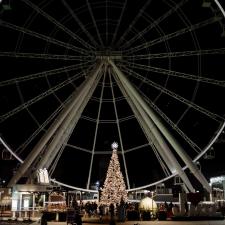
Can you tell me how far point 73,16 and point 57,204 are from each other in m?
12.2

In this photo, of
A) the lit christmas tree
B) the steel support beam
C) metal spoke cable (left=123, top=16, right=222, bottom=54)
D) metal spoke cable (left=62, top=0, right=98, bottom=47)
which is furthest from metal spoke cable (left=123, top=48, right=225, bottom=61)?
the lit christmas tree

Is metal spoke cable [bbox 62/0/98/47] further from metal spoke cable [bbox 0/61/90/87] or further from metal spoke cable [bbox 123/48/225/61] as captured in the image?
metal spoke cable [bbox 123/48/225/61]

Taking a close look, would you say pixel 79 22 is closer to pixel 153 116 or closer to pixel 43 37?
pixel 43 37

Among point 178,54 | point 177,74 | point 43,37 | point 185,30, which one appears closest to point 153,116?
point 177,74

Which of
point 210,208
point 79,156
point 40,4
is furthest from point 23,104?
point 79,156

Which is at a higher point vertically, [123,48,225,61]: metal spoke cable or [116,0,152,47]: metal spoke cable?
[116,0,152,47]: metal spoke cable

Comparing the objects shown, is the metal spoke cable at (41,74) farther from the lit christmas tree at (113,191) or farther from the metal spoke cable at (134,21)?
the lit christmas tree at (113,191)

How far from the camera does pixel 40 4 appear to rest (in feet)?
97.3

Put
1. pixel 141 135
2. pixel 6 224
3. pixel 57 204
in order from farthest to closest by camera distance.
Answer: pixel 141 135, pixel 57 204, pixel 6 224

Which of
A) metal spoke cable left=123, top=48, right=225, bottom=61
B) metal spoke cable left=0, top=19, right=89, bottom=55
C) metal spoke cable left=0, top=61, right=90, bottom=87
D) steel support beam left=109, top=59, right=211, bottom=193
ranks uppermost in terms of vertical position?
metal spoke cable left=0, top=19, right=89, bottom=55

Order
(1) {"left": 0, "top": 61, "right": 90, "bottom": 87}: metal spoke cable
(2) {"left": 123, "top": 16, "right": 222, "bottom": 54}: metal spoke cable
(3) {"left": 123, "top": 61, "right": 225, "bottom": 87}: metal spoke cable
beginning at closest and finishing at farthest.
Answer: (2) {"left": 123, "top": 16, "right": 222, "bottom": 54}: metal spoke cable → (1) {"left": 0, "top": 61, "right": 90, "bottom": 87}: metal spoke cable → (3) {"left": 123, "top": 61, "right": 225, "bottom": 87}: metal spoke cable

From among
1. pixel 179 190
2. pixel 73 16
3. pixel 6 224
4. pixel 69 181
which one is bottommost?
pixel 6 224

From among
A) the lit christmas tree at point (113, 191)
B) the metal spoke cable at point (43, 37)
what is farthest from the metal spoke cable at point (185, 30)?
the lit christmas tree at point (113, 191)

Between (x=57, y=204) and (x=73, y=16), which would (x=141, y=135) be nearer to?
(x=57, y=204)
